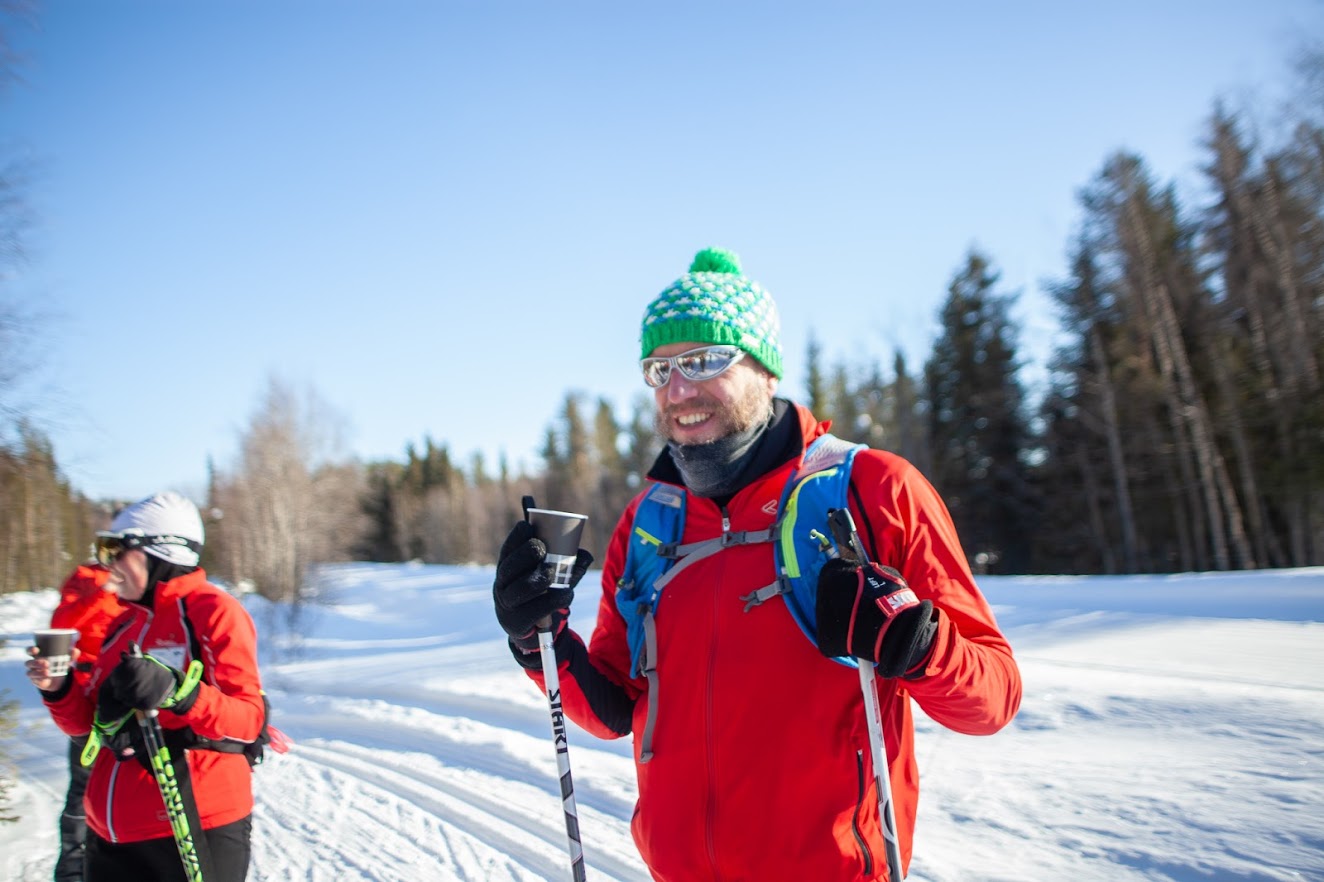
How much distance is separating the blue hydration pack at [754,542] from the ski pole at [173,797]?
1.69m

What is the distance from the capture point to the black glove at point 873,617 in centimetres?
Result: 142

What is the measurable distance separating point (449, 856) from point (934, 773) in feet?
10.3

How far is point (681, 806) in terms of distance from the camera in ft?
5.57

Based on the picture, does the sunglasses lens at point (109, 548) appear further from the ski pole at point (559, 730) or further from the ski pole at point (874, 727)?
the ski pole at point (874, 727)

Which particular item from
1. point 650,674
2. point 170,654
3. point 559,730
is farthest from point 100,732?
point 650,674

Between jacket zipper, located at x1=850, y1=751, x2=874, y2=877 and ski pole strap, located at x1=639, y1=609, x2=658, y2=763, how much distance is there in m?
0.50

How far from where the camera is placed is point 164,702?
235 centimetres

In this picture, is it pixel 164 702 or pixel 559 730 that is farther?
pixel 164 702

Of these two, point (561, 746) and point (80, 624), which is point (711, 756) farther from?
point (80, 624)

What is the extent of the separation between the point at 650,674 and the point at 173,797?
191 cm

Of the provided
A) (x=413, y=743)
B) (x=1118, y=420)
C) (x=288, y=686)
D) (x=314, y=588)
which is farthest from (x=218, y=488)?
(x=1118, y=420)

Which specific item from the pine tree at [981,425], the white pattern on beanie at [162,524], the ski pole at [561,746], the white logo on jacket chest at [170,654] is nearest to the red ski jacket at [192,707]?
the white logo on jacket chest at [170,654]

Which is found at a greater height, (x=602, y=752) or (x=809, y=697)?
(x=809, y=697)

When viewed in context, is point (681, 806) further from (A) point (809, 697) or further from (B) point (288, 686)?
(B) point (288, 686)
